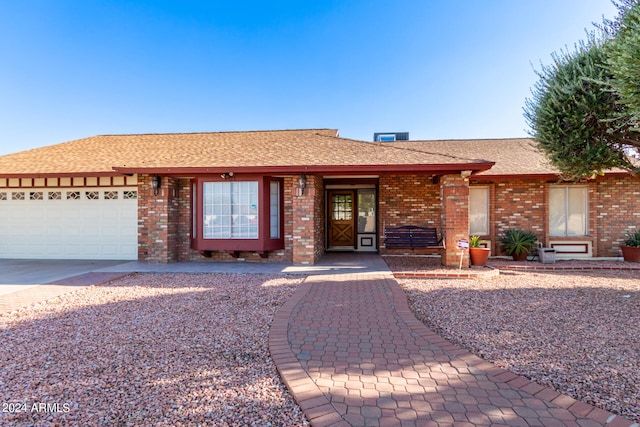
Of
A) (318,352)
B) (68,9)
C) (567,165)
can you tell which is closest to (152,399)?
(318,352)

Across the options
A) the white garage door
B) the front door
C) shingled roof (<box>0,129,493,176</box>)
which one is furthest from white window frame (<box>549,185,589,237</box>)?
the white garage door

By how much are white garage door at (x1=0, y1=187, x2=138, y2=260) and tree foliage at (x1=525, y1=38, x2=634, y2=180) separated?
11.6 metres

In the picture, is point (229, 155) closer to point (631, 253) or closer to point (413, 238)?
point (413, 238)

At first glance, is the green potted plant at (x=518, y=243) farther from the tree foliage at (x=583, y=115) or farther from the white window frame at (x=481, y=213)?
the tree foliage at (x=583, y=115)

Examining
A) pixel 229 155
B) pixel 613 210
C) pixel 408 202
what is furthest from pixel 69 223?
pixel 613 210

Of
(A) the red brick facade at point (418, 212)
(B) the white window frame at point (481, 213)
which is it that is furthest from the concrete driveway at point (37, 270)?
(B) the white window frame at point (481, 213)

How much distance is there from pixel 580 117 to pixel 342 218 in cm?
773

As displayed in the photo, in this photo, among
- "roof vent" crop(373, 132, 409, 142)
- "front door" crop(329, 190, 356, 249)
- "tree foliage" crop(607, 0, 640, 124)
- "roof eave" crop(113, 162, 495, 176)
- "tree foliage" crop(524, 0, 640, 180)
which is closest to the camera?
"tree foliage" crop(607, 0, 640, 124)

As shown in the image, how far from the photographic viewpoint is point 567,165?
6957mm

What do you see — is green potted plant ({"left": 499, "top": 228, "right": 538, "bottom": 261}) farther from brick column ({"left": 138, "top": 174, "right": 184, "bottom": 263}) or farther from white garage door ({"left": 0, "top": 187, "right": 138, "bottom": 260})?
white garage door ({"left": 0, "top": 187, "right": 138, "bottom": 260})

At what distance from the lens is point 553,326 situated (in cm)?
411

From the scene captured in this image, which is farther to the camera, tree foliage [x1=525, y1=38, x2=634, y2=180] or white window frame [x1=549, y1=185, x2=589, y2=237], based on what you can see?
white window frame [x1=549, y1=185, x2=589, y2=237]

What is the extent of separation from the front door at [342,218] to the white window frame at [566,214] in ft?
22.3

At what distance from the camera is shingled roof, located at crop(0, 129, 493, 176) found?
27.3 feet
